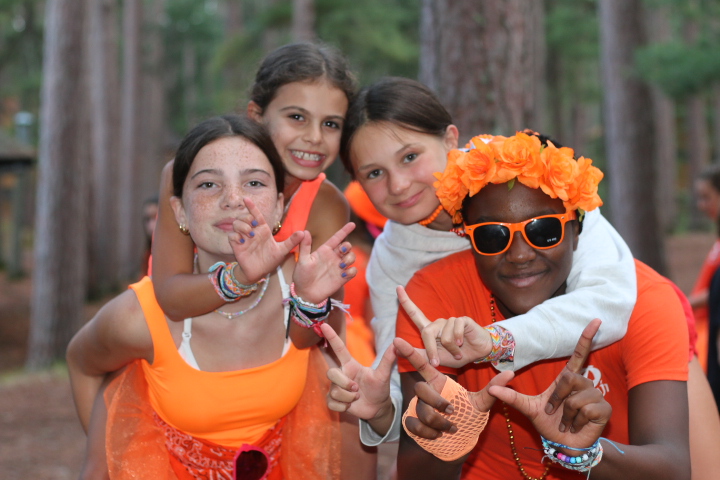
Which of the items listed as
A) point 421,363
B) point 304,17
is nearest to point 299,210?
point 421,363

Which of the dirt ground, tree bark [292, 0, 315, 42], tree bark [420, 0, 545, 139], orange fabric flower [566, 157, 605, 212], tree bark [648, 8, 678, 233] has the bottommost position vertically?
the dirt ground

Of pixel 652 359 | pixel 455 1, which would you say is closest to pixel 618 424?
pixel 652 359

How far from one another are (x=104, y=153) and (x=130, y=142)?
255 centimetres

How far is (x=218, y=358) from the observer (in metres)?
2.82

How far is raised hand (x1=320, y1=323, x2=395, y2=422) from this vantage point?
2.39m

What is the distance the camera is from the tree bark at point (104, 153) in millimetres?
16438

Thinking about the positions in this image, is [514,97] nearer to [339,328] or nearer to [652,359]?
[339,328]

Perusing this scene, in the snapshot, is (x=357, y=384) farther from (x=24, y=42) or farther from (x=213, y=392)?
(x=24, y=42)

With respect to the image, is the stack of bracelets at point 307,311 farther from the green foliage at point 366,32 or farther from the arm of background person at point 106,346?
the green foliage at point 366,32

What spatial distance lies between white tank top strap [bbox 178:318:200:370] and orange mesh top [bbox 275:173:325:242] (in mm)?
591

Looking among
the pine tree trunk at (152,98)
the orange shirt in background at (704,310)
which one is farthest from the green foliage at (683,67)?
the pine tree trunk at (152,98)

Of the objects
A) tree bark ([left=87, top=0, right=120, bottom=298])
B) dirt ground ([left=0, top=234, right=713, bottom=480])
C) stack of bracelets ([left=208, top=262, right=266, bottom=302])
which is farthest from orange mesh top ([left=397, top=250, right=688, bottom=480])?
tree bark ([left=87, top=0, right=120, bottom=298])

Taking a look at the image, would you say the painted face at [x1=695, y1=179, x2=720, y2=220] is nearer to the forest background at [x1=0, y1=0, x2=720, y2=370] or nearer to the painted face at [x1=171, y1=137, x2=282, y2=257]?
the forest background at [x1=0, y1=0, x2=720, y2=370]

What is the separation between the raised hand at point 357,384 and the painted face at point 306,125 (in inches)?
45.3
